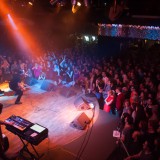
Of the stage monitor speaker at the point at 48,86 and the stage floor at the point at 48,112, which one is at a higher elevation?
the stage monitor speaker at the point at 48,86

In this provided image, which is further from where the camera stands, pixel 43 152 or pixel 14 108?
pixel 14 108

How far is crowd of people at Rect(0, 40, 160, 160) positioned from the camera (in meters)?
5.02

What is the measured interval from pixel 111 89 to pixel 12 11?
7034 millimetres

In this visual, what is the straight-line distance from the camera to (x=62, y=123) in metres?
6.23

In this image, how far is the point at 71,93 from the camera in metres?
8.24

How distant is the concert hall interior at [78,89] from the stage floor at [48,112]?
1.0 inches

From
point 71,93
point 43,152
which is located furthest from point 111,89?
point 43,152

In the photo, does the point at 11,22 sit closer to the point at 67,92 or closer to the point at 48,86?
the point at 48,86

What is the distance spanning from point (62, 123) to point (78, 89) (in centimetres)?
286

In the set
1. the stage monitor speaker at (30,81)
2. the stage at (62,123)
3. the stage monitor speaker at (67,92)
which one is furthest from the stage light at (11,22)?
the stage monitor speaker at (67,92)

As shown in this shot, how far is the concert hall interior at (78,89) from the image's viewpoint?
4.93m

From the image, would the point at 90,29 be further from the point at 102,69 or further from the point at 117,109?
the point at 117,109

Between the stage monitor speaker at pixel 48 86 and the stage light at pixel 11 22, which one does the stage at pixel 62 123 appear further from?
the stage light at pixel 11 22

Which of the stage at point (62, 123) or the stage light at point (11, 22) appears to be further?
the stage light at point (11, 22)
